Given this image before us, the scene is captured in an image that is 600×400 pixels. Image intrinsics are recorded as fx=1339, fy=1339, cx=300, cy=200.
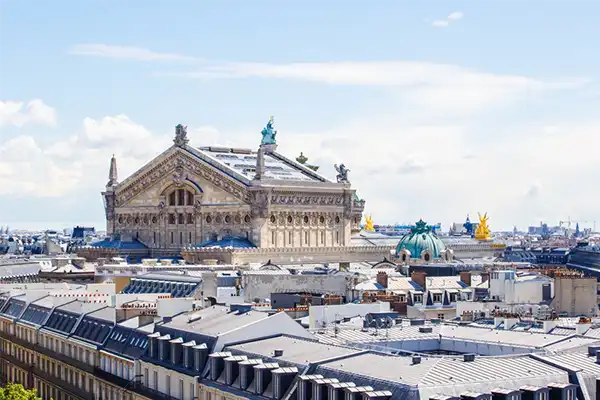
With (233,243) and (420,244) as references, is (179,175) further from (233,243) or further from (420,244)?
(420,244)

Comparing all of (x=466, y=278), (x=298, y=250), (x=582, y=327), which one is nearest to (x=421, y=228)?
(x=298, y=250)

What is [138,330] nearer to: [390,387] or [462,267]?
[390,387]

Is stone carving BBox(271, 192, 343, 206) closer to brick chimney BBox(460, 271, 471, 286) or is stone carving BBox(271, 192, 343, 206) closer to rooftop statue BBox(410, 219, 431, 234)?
rooftop statue BBox(410, 219, 431, 234)

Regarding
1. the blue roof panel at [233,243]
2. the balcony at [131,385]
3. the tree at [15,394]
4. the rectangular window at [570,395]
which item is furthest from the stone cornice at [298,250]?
the rectangular window at [570,395]

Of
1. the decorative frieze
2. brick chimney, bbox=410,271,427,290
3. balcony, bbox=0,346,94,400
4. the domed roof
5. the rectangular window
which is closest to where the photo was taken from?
the rectangular window

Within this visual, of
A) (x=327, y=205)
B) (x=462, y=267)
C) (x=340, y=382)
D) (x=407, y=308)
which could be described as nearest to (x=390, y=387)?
(x=340, y=382)

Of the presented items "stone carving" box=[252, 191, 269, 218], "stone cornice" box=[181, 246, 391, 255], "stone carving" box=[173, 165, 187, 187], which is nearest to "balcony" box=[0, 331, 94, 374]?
"stone cornice" box=[181, 246, 391, 255]

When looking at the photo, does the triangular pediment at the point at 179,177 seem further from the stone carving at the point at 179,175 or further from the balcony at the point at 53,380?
the balcony at the point at 53,380
